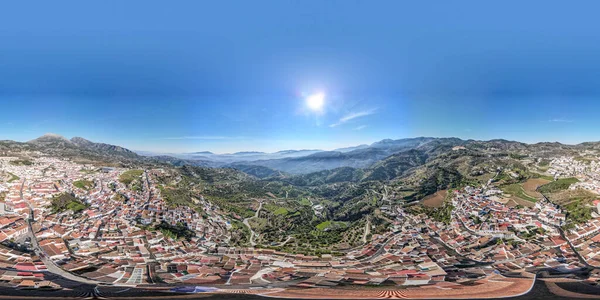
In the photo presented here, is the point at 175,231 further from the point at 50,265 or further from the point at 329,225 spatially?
the point at 329,225

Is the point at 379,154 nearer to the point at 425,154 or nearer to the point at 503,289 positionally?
the point at 425,154

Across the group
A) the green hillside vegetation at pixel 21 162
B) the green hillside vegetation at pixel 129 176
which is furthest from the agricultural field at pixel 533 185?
the green hillside vegetation at pixel 21 162

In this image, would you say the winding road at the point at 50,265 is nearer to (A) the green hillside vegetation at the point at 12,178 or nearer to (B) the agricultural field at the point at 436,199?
(A) the green hillside vegetation at the point at 12,178

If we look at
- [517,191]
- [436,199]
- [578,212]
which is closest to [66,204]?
[436,199]

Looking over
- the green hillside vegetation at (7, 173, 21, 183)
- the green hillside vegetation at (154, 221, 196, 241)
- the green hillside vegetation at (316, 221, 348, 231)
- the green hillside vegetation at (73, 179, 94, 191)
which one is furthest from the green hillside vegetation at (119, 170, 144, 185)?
the green hillside vegetation at (316, 221, 348, 231)

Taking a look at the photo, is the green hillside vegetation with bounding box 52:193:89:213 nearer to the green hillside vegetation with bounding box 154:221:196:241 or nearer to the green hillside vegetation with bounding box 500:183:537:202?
the green hillside vegetation with bounding box 154:221:196:241
